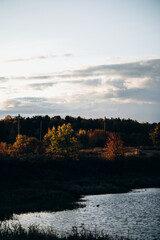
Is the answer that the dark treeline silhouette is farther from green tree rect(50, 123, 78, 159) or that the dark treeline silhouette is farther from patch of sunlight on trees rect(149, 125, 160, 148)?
green tree rect(50, 123, 78, 159)

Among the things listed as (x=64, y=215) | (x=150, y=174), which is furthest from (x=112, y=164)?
(x=64, y=215)

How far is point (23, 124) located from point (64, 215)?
12422 centimetres

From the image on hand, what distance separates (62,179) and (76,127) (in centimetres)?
10690

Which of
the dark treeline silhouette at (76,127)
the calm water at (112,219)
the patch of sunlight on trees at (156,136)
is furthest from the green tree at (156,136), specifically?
the calm water at (112,219)

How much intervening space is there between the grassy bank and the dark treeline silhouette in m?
55.3

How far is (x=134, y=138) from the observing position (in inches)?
5153

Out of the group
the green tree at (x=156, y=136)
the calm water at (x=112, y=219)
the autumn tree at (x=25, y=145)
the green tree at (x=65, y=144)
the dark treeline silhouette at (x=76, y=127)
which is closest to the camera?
the calm water at (x=112, y=219)

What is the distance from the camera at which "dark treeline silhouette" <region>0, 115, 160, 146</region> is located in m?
129

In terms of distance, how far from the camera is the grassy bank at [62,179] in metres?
33.4

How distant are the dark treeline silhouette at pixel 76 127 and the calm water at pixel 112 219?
310 ft

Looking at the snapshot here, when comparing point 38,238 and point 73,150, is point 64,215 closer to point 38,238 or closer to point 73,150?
point 38,238

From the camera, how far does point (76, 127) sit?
161m

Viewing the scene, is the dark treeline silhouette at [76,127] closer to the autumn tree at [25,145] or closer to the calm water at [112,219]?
the autumn tree at [25,145]

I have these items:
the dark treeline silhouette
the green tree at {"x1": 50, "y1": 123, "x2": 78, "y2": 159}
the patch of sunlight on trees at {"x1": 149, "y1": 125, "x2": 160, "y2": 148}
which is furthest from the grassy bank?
the dark treeline silhouette
